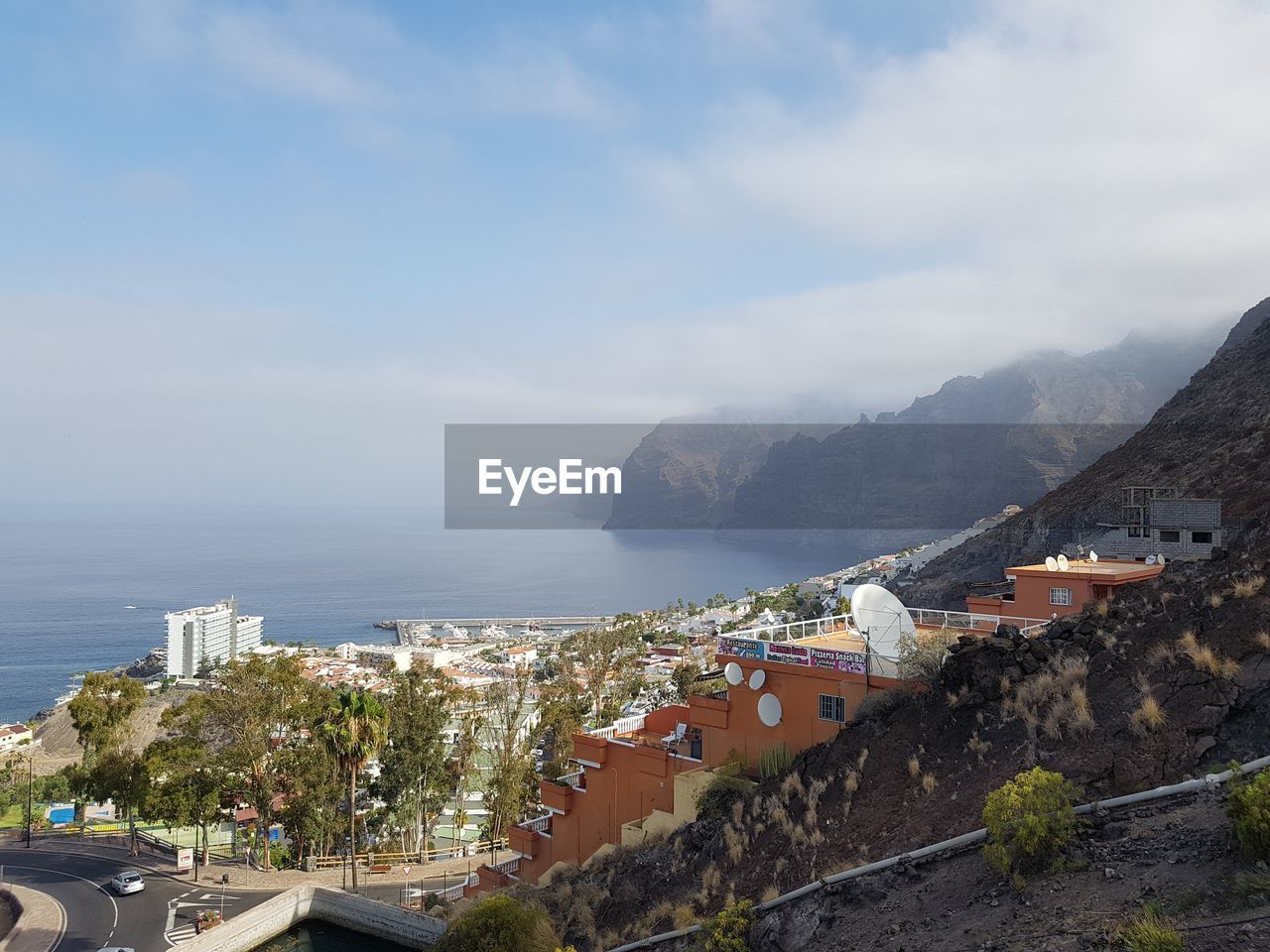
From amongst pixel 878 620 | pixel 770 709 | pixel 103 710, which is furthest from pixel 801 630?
pixel 103 710

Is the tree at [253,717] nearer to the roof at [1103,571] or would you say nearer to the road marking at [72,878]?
the road marking at [72,878]

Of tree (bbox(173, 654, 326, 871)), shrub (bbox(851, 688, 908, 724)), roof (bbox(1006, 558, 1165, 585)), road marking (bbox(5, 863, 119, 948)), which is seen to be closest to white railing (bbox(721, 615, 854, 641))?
shrub (bbox(851, 688, 908, 724))

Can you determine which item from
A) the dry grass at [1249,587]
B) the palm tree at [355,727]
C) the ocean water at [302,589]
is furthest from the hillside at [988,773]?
the ocean water at [302,589]

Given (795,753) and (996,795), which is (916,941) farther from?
(795,753)

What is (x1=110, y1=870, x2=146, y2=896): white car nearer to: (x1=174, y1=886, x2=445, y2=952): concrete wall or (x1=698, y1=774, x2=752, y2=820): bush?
(x1=174, y1=886, x2=445, y2=952): concrete wall

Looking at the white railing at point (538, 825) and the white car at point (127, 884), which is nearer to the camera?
the white railing at point (538, 825)
